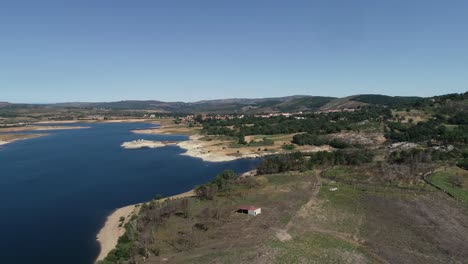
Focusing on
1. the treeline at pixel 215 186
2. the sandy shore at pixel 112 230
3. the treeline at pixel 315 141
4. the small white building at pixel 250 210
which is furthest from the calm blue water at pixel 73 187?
the treeline at pixel 315 141

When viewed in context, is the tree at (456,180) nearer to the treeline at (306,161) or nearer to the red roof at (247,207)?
the treeline at (306,161)

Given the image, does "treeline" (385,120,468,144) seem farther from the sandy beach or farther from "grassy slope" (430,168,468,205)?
the sandy beach

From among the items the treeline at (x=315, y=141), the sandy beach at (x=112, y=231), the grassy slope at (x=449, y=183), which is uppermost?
the grassy slope at (x=449, y=183)

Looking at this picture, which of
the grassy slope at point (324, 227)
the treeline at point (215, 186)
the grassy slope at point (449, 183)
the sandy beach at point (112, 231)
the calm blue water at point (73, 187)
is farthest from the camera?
the treeline at point (215, 186)

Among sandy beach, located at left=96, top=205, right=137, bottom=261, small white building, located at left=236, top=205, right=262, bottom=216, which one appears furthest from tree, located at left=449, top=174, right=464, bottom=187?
sandy beach, located at left=96, top=205, right=137, bottom=261

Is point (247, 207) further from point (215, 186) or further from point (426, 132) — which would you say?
point (426, 132)

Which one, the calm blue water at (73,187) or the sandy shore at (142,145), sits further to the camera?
the sandy shore at (142,145)
